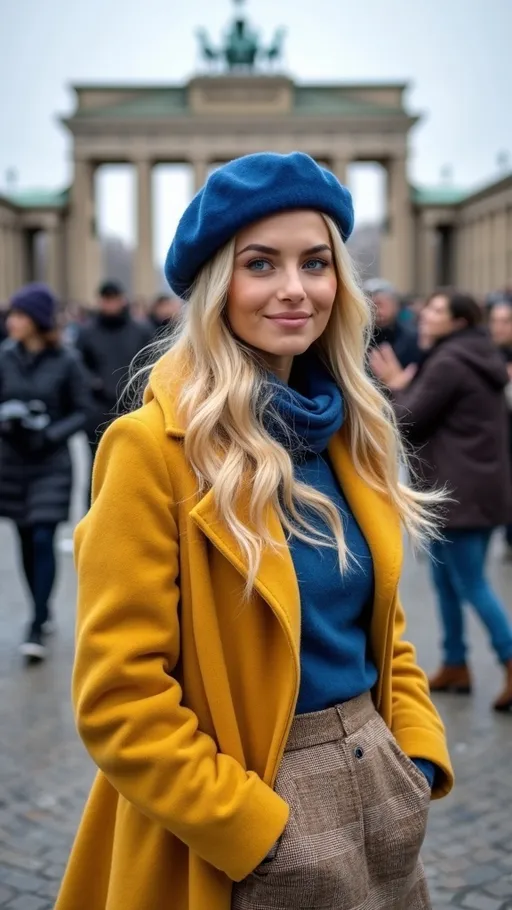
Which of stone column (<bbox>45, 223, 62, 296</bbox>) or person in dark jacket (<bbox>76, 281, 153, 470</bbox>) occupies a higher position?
stone column (<bbox>45, 223, 62, 296</bbox>)

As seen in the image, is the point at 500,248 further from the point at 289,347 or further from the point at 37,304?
the point at 289,347

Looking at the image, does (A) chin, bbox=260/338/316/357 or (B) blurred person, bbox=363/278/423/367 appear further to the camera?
(B) blurred person, bbox=363/278/423/367

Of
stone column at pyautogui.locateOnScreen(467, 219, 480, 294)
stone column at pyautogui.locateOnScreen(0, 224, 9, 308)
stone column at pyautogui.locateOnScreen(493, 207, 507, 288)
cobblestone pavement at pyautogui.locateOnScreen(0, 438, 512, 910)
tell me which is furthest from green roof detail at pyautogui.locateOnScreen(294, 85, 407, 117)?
cobblestone pavement at pyautogui.locateOnScreen(0, 438, 512, 910)

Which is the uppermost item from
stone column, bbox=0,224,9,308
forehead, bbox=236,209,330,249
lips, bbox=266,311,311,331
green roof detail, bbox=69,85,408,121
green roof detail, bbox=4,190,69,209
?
green roof detail, bbox=69,85,408,121

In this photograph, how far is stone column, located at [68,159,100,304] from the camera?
56906 mm

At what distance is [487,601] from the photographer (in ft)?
18.3

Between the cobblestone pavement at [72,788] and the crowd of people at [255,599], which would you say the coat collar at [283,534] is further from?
the cobblestone pavement at [72,788]

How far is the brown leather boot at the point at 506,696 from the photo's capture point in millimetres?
5504

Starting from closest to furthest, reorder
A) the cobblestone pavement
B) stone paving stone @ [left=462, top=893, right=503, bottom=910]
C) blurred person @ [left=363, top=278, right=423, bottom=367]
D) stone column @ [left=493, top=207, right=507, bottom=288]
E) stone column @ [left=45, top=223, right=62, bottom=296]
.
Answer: stone paving stone @ [left=462, top=893, right=503, bottom=910] < the cobblestone pavement < blurred person @ [left=363, top=278, right=423, bottom=367] < stone column @ [left=493, top=207, right=507, bottom=288] < stone column @ [left=45, top=223, right=62, bottom=296]

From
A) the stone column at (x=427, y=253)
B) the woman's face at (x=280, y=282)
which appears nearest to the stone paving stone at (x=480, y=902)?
the woman's face at (x=280, y=282)

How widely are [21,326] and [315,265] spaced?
5041 mm

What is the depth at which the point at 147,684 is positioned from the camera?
72.2 inches

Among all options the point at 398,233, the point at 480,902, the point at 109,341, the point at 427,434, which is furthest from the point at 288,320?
the point at 398,233

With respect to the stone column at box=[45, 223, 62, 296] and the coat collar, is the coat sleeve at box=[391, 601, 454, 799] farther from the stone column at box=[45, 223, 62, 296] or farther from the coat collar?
the stone column at box=[45, 223, 62, 296]
